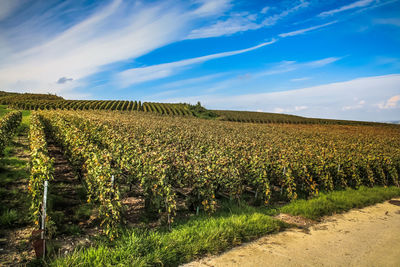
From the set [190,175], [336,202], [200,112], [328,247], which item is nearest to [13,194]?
[190,175]

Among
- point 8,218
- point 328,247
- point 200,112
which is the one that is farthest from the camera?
point 200,112

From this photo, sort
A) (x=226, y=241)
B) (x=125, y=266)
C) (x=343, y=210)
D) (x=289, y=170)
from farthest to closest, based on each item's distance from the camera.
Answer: (x=289, y=170)
(x=343, y=210)
(x=226, y=241)
(x=125, y=266)

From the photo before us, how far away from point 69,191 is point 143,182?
3.52m

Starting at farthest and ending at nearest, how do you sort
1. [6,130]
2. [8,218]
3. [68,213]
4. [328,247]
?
1. [6,130]
2. [68,213]
3. [8,218]
4. [328,247]

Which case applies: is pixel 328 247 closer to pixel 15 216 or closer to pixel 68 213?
pixel 68 213

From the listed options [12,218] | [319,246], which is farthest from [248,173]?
[12,218]

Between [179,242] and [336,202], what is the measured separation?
6438mm

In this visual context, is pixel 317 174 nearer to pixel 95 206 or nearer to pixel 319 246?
pixel 319 246

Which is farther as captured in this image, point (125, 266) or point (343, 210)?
point (343, 210)

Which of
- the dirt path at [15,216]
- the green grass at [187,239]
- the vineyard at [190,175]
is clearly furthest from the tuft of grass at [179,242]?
the dirt path at [15,216]

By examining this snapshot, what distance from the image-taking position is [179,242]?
A: 479 cm

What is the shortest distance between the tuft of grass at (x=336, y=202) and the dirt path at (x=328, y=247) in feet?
1.61

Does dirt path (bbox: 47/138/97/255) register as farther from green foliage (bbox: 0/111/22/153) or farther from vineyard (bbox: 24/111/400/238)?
green foliage (bbox: 0/111/22/153)

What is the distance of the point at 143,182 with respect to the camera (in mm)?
6520
